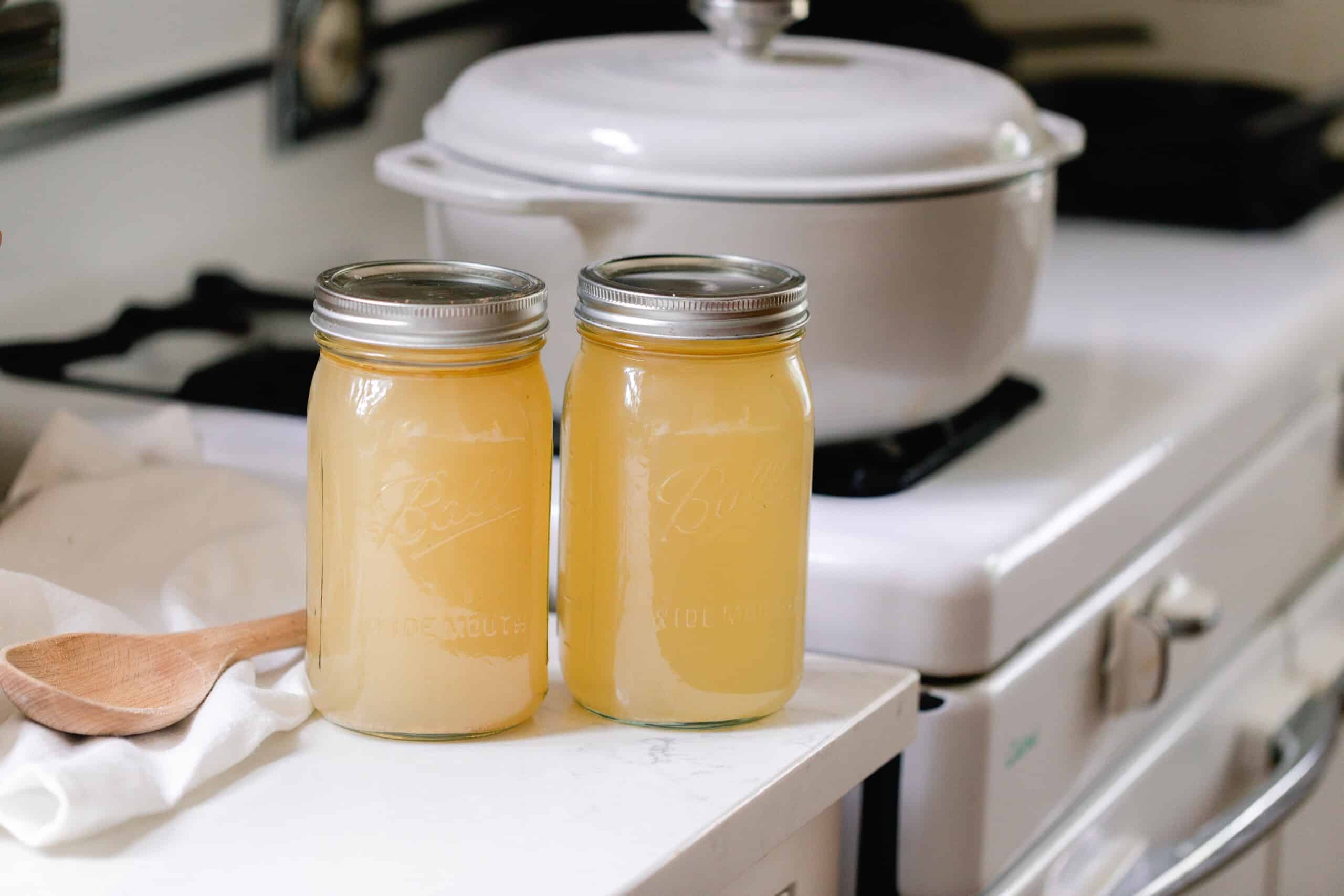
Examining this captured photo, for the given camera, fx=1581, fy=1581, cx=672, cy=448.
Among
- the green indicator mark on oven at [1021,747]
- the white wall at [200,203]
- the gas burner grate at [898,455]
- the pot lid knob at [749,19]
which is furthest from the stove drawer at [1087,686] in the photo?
the white wall at [200,203]

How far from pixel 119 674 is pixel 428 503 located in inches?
5.7

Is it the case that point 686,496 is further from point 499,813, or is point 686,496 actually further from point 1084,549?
point 1084,549

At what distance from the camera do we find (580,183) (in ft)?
2.42

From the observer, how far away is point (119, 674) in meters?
0.61

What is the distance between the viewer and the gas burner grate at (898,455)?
2.59 ft

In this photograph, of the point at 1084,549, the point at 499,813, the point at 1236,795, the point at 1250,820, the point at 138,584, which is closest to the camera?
the point at 499,813

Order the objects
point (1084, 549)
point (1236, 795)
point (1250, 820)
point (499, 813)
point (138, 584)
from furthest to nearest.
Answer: point (1236, 795) → point (1250, 820) → point (1084, 549) → point (138, 584) → point (499, 813)

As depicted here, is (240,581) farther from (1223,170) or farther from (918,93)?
(1223,170)

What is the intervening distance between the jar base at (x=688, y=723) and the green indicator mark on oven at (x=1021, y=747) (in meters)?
0.18

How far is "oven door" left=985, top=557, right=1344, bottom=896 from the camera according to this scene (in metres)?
0.89

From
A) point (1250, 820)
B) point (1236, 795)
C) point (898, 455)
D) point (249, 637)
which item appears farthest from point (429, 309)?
point (1236, 795)

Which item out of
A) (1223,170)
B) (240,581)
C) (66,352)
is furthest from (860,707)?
(1223,170)

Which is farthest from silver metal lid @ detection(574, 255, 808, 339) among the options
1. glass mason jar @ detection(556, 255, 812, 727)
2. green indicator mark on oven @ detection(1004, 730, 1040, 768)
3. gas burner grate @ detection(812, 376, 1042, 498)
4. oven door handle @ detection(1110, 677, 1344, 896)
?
oven door handle @ detection(1110, 677, 1344, 896)

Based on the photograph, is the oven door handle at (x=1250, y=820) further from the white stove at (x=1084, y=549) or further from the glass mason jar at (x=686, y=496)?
the glass mason jar at (x=686, y=496)
